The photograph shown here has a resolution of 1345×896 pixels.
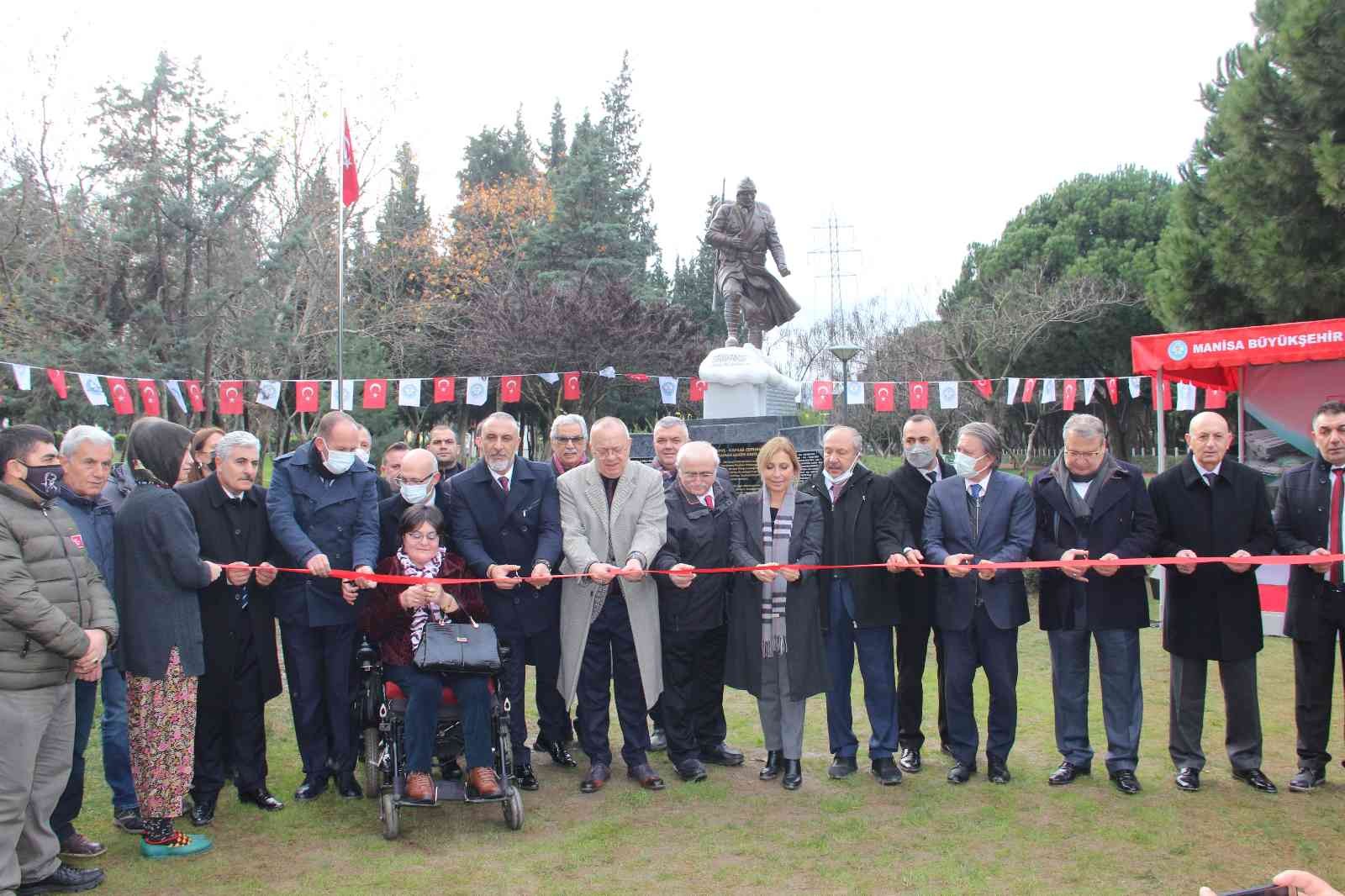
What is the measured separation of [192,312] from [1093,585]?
1487 centimetres

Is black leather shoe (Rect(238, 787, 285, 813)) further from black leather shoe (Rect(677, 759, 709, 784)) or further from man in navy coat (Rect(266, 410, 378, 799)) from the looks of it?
black leather shoe (Rect(677, 759, 709, 784))

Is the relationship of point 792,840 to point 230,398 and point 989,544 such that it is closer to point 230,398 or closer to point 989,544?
point 989,544

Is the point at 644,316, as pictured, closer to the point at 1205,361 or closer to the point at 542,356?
the point at 542,356

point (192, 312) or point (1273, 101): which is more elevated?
point (1273, 101)

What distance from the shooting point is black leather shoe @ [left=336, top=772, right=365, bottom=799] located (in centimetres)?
527

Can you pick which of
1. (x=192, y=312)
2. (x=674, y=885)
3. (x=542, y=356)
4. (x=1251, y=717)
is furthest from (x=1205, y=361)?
(x=542, y=356)

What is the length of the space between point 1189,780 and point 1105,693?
1.86 feet

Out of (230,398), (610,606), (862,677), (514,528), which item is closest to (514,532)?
(514,528)

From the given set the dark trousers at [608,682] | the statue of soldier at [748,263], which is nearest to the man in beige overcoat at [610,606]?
the dark trousers at [608,682]

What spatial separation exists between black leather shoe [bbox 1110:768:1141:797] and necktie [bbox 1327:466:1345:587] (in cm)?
140

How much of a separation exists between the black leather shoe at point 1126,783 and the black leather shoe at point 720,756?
1.98 m

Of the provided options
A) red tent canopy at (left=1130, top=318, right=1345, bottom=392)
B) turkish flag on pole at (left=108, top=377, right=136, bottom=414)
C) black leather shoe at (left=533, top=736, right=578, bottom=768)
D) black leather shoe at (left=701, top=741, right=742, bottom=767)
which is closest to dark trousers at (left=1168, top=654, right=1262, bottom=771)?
black leather shoe at (left=701, top=741, right=742, bottom=767)

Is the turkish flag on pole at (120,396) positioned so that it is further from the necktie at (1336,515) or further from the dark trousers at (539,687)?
the necktie at (1336,515)

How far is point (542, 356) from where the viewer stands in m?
29.4
